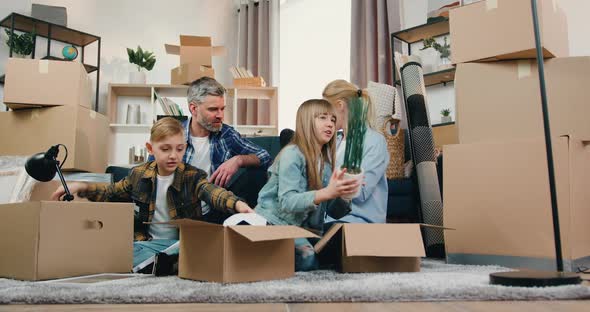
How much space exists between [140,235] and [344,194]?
79cm

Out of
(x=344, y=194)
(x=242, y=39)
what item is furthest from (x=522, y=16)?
(x=242, y=39)

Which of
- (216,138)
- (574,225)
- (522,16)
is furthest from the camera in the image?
(216,138)

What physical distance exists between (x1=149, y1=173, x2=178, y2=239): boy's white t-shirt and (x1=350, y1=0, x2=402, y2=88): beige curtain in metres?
2.39

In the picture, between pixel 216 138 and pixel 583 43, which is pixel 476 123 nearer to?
pixel 216 138

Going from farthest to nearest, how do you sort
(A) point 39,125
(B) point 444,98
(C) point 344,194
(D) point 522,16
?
(B) point 444,98, (A) point 39,125, (D) point 522,16, (C) point 344,194

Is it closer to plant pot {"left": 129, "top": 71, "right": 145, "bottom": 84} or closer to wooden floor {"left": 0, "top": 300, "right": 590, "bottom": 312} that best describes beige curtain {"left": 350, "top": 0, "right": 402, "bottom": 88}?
plant pot {"left": 129, "top": 71, "right": 145, "bottom": 84}

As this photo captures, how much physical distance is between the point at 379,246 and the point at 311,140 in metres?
0.44

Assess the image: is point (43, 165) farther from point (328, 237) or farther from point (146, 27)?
point (146, 27)

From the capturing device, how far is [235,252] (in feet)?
4.33

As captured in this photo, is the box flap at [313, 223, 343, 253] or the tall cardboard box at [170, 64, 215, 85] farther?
the tall cardboard box at [170, 64, 215, 85]

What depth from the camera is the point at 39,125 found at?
2.97 metres

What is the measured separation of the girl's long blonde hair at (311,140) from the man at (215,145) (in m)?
0.40

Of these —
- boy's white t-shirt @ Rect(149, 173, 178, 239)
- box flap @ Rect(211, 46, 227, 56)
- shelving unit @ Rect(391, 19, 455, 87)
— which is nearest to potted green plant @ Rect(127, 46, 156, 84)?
box flap @ Rect(211, 46, 227, 56)

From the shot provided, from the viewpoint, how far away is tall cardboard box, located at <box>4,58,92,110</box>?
2857 mm
